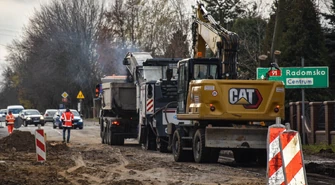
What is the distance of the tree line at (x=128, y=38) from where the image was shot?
153 ft

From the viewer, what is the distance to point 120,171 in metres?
19.2

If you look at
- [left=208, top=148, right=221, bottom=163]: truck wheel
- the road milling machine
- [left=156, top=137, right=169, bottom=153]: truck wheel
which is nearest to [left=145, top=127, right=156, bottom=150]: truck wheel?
the road milling machine

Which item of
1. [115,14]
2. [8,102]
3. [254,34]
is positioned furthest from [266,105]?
[8,102]

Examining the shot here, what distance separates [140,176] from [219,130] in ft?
13.6

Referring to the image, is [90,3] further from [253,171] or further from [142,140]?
[253,171]

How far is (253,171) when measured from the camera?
19.9 metres

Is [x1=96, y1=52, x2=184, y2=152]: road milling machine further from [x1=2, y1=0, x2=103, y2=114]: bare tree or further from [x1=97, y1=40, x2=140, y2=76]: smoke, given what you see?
[x1=2, y1=0, x2=103, y2=114]: bare tree

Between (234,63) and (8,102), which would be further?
(8,102)

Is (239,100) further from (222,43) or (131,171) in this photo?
(131,171)

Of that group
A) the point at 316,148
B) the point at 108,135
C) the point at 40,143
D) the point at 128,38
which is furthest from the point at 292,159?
the point at 128,38

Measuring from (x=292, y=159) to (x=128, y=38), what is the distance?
5694 centimetres

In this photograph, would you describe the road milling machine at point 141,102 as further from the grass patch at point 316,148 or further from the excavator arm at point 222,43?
the grass patch at point 316,148

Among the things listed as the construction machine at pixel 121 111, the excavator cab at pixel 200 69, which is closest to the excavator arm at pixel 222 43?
the excavator cab at pixel 200 69

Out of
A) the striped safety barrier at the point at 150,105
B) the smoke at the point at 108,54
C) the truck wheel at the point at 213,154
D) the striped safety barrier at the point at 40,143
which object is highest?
the smoke at the point at 108,54
